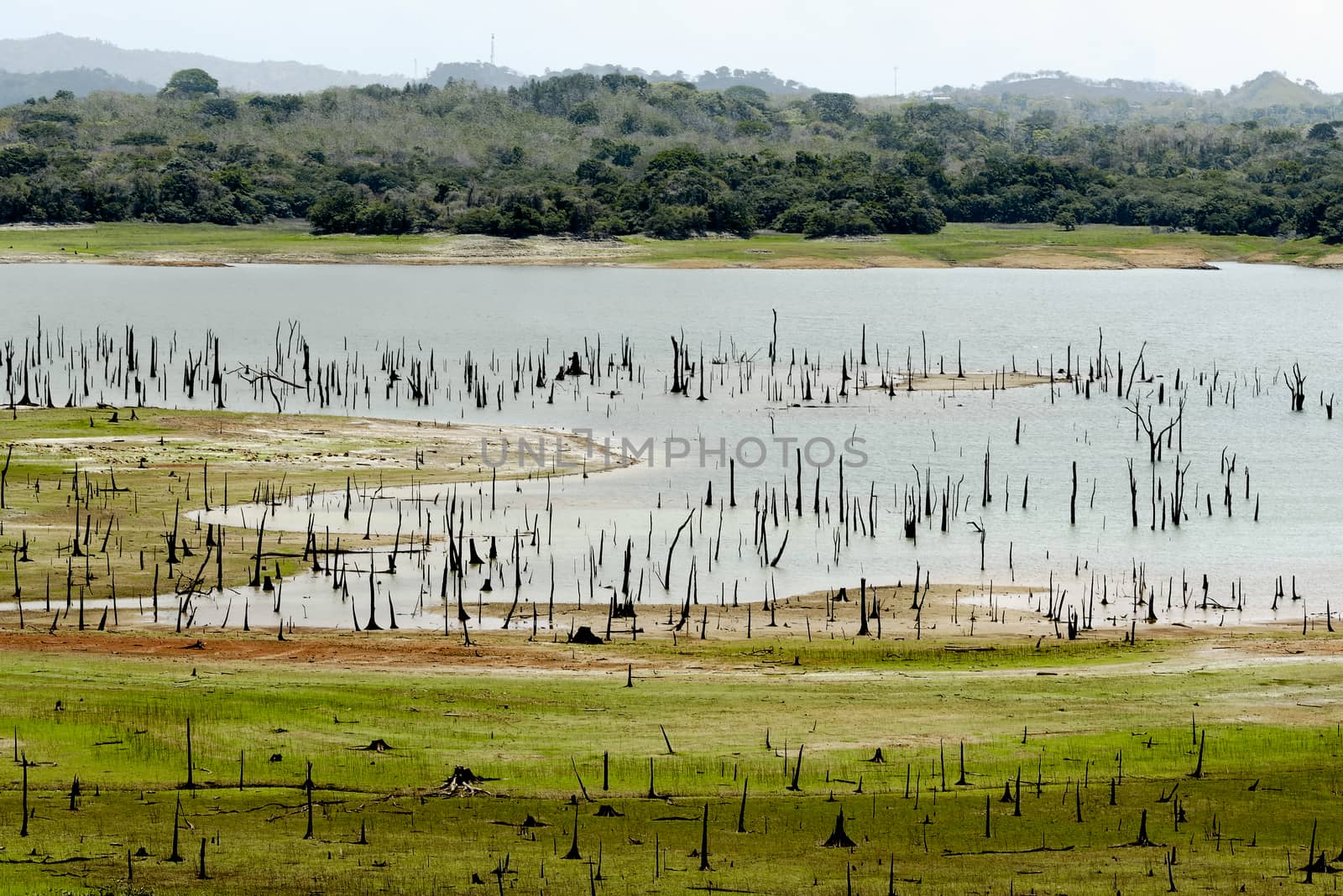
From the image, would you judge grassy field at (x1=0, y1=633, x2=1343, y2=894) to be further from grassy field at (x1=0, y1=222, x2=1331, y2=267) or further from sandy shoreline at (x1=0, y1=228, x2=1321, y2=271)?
grassy field at (x1=0, y1=222, x2=1331, y2=267)

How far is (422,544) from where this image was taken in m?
34.5

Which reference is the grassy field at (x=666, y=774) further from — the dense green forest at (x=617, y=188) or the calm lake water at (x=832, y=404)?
the dense green forest at (x=617, y=188)

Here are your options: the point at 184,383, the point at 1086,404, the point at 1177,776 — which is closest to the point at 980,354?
the point at 1086,404

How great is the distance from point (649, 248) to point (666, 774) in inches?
4649

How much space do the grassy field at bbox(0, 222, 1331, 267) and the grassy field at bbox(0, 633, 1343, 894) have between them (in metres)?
107

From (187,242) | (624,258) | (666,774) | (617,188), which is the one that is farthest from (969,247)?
(666,774)

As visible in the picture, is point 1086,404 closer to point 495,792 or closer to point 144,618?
point 144,618

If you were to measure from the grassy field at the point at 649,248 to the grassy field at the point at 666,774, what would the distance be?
10683 centimetres

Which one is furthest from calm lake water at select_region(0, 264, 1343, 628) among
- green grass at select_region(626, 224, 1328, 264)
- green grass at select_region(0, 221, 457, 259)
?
green grass at select_region(626, 224, 1328, 264)

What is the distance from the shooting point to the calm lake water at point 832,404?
114ft

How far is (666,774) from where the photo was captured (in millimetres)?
18266

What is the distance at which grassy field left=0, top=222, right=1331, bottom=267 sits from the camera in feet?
424

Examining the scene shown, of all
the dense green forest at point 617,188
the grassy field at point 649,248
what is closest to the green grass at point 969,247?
the grassy field at point 649,248

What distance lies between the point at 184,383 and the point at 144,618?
31.6 meters
